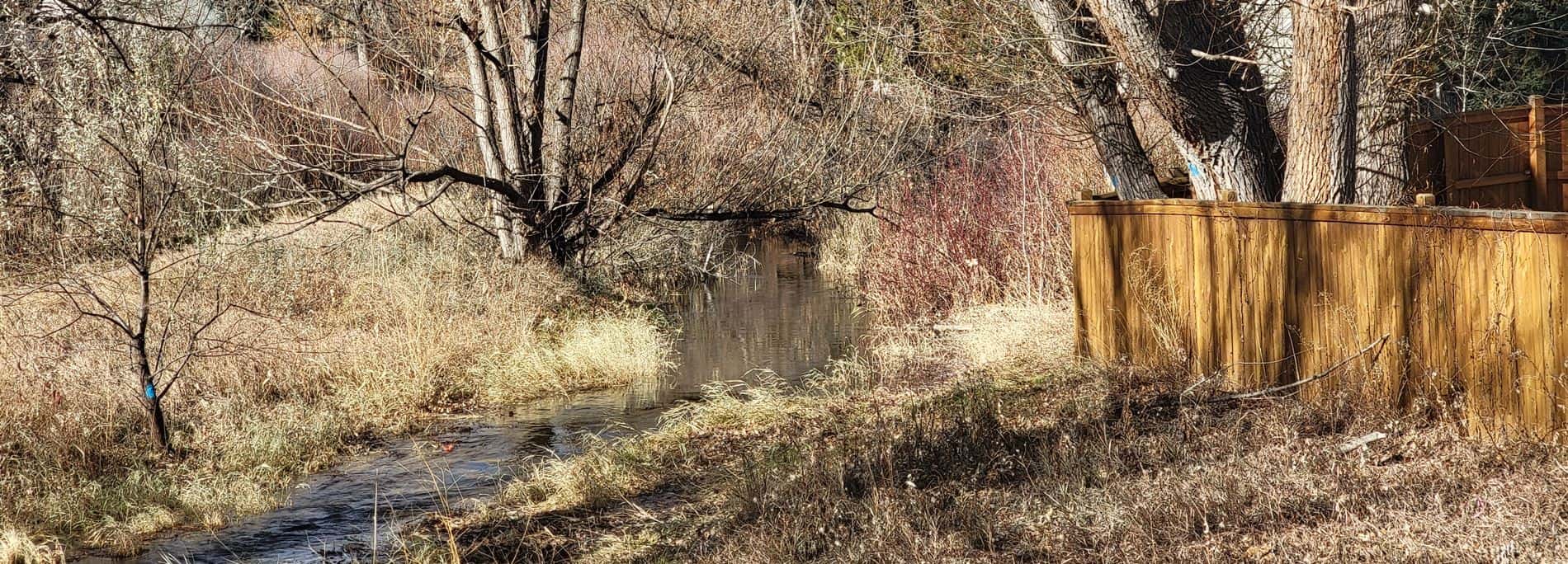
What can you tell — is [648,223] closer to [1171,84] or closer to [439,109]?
[439,109]

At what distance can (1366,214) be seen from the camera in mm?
6441

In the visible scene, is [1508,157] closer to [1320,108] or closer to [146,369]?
[1320,108]

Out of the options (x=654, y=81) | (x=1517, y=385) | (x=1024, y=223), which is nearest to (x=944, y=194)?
(x=1024, y=223)

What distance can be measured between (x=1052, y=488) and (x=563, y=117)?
9.89m

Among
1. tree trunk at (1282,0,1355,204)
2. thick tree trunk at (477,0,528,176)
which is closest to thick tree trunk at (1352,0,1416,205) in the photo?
tree trunk at (1282,0,1355,204)

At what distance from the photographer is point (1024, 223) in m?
12.7

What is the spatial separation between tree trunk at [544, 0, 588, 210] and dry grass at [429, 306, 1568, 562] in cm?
685

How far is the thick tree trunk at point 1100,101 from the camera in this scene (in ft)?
30.3

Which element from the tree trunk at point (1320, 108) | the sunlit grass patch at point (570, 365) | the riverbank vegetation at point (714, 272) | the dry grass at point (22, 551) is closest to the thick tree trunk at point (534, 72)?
the riverbank vegetation at point (714, 272)

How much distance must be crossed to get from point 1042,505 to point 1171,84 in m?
3.95

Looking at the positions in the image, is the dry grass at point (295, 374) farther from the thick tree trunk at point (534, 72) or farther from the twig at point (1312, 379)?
the twig at point (1312, 379)

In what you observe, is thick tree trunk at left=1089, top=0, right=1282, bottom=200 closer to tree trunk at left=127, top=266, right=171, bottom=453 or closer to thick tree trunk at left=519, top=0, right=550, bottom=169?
tree trunk at left=127, top=266, right=171, bottom=453

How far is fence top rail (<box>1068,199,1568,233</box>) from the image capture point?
18.2ft

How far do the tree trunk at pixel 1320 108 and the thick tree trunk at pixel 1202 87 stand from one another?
21.0 inches
